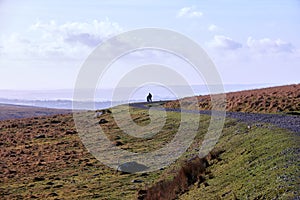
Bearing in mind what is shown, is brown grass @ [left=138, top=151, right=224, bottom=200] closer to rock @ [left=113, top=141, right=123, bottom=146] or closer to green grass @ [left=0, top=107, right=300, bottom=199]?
green grass @ [left=0, top=107, right=300, bottom=199]

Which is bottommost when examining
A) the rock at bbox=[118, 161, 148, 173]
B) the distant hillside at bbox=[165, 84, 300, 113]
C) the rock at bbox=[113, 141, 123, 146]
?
the rock at bbox=[118, 161, 148, 173]

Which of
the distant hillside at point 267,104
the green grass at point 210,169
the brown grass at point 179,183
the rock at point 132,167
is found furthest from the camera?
the distant hillside at point 267,104

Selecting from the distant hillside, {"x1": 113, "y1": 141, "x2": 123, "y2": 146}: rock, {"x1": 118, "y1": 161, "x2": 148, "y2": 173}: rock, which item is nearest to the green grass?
{"x1": 113, "y1": 141, "x2": 123, "y2": 146}: rock

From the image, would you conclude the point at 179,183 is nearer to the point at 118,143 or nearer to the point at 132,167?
the point at 132,167

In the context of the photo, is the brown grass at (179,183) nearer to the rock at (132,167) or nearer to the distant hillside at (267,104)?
the rock at (132,167)

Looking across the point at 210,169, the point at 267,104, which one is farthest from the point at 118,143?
the point at 210,169

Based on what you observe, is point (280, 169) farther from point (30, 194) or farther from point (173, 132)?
point (173, 132)

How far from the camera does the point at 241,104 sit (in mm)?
51781

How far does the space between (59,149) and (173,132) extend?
45.2 ft

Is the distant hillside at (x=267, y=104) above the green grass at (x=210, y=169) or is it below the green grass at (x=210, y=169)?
above

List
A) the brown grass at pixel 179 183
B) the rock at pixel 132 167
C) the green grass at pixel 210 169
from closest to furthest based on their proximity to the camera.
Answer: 1. the green grass at pixel 210 169
2. the brown grass at pixel 179 183
3. the rock at pixel 132 167

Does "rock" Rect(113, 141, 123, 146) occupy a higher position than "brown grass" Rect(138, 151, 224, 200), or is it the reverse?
"rock" Rect(113, 141, 123, 146)

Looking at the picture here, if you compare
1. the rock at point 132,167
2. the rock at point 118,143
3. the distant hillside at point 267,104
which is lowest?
the rock at point 132,167

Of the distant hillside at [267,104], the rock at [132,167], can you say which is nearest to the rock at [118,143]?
the rock at [132,167]
